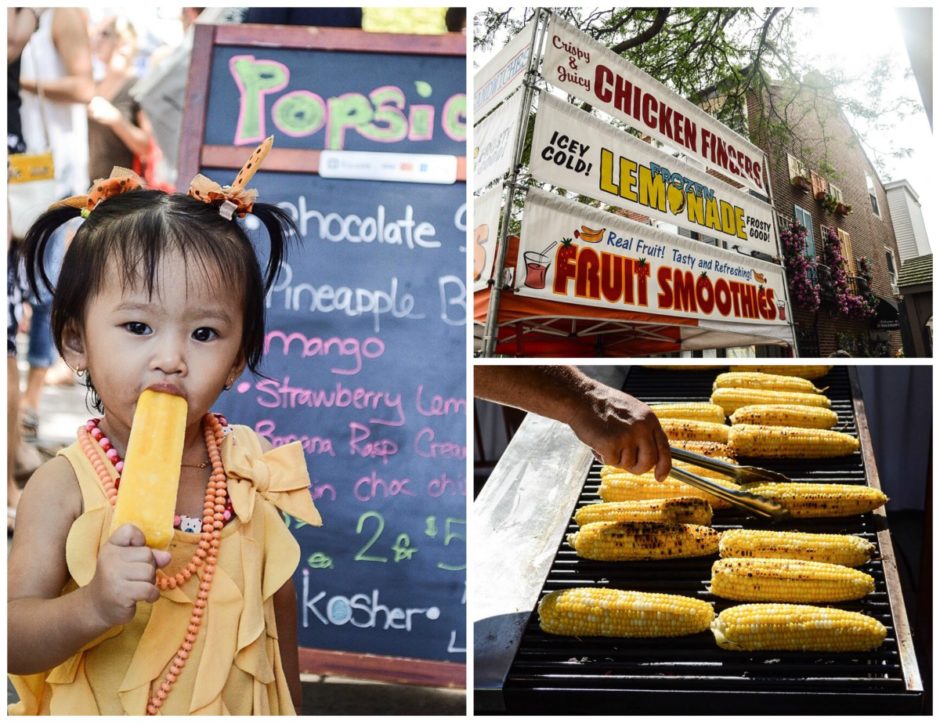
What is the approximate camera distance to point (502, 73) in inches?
94.7

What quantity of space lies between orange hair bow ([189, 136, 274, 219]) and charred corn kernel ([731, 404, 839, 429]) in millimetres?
1833

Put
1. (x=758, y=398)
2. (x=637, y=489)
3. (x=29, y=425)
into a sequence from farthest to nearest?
(x=758, y=398), (x=637, y=489), (x=29, y=425)

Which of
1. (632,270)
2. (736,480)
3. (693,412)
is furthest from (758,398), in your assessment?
(632,270)

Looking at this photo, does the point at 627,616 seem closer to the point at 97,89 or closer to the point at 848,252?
the point at 848,252

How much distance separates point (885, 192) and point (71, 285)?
2613mm

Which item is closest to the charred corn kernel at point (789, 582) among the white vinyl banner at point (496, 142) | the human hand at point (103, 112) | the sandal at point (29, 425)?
the white vinyl banner at point (496, 142)

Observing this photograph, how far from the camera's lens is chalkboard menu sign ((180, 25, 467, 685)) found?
7.25ft

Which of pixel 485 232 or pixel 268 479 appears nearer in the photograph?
pixel 268 479

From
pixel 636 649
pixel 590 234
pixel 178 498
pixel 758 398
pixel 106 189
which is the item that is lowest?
pixel 636 649

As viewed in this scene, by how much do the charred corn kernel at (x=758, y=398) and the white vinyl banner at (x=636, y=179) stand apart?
811 millimetres

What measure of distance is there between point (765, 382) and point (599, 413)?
1.17m

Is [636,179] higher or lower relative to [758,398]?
higher

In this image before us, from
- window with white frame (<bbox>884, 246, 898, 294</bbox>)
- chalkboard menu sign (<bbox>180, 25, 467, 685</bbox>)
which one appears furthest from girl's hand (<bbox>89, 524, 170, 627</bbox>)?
window with white frame (<bbox>884, 246, 898, 294</bbox>)

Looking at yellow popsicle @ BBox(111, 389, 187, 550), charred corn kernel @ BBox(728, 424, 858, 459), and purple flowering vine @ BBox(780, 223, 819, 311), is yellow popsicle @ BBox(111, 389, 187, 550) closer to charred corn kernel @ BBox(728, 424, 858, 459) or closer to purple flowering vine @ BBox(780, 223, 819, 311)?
charred corn kernel @ BBox(728, 424, 858, 459)
